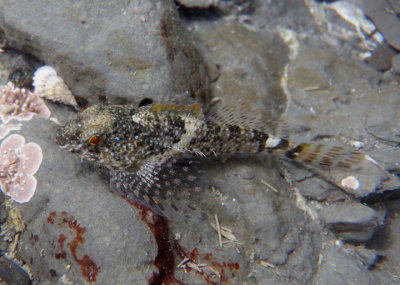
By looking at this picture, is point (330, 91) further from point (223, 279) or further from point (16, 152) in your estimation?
point (16, 152)

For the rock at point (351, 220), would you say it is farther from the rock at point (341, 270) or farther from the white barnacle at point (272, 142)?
the white barnacle at point (272, 142)

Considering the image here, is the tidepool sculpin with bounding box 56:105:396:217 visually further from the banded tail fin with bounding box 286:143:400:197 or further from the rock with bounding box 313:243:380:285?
the rock with bounding box 313:243:380:285

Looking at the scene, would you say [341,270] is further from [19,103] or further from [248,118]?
[19,103]

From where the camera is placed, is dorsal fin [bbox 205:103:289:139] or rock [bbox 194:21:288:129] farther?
rock [bbox 194:21:288:129]

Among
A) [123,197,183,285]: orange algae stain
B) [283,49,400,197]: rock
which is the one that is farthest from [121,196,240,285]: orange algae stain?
[283,49,400,197]: rock

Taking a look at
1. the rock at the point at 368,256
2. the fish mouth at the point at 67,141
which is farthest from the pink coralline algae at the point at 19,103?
the rock at the point at 368,256

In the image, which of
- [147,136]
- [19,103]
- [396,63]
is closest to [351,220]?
[147,136]

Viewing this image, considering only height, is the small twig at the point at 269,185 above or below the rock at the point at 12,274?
below

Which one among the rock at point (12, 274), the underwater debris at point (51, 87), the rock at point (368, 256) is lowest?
the rock at point (368, 256)
